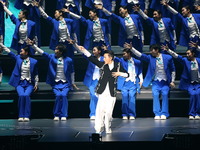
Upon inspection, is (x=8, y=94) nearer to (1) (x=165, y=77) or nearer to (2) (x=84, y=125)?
(2) (x=84, y=125)

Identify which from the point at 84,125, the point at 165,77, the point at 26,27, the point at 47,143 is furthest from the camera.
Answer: the point at 26,27

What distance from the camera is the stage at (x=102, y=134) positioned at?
10.2 meters

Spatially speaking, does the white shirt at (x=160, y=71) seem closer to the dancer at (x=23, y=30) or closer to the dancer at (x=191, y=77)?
the dancer at (x=191, y=77)

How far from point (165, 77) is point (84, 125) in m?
2.01

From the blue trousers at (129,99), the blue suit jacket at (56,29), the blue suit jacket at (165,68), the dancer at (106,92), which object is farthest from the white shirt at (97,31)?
the dancer at (106,92)

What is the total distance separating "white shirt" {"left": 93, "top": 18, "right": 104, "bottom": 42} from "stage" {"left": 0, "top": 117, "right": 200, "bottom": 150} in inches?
83.0

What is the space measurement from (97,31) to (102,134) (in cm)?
360

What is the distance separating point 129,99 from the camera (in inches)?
511

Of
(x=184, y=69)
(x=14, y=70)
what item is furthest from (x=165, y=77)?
(x=14, y=70)

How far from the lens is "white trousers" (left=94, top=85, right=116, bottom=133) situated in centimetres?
1101

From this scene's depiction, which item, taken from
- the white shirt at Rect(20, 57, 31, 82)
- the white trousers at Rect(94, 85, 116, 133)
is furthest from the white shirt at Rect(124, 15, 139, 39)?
the white trousers at Rect(94, 85, 116, 133)

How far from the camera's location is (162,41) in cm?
1405

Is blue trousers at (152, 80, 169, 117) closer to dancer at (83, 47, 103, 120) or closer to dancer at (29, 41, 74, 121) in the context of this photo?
dancer at (83, 47, 103, 120)

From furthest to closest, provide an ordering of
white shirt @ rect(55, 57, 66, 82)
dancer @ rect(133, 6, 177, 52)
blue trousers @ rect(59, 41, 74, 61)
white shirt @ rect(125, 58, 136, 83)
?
blue trousers @ rect(59, 41, 74, 61) → dancer @ rect(133, 6, 177, 52) → white shirt @ rect(55, 57, 66, 82) → white shirt @ rect(125, 58, 136, 83)
